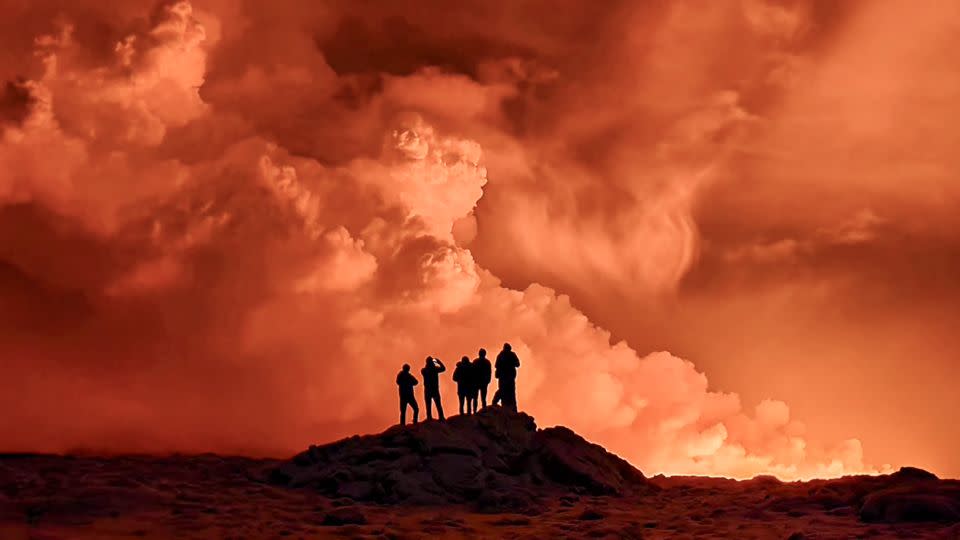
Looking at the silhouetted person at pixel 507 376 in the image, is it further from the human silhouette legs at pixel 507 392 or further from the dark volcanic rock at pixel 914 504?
the dark volcanic rock at pixel 914 504

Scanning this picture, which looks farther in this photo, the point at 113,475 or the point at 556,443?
the point at 556,443

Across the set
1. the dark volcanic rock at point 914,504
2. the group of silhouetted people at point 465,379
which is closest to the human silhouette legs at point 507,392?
the group of silhouetted people at point 465,379

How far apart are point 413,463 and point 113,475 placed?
7.47 m

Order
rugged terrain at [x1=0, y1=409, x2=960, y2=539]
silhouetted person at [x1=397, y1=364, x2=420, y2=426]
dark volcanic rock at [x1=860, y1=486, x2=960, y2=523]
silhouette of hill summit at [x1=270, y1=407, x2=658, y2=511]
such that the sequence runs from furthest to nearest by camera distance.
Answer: silhouetted person at [x1=397, y1=364, x2=420, y2=426] → silhouette of hill summit at [x1=270, y1=407, x2=658, y2=511] → dark volcanic rock at [x1=860, y1=486, x2=960, y2=523] → rugged terrain at [x1=0, y1=409, x2=960, y2=539]

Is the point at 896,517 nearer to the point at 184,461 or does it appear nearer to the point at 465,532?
the point at 465,532

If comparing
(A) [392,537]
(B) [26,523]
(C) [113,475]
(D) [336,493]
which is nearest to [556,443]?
(D) [336,493]

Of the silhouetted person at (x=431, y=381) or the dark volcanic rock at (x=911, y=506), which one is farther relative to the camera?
the silhouetted person at (x=431, y=381)

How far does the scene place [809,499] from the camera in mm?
19672

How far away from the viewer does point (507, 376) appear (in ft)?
90.6

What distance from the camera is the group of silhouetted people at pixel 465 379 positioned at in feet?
87.9

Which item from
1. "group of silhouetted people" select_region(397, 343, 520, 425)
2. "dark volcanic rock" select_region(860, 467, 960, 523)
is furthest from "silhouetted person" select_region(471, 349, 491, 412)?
"dark volcanic rock" select_region(860, 467, 960, 523)

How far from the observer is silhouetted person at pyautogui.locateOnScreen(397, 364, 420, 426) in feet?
87.5

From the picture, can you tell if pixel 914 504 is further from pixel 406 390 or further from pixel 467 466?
pixel 406 390

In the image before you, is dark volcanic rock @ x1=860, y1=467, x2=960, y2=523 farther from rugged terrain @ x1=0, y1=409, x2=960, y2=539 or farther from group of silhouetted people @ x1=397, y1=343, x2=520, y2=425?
group of silhouetted people @ x1=397, y1=343, x2=520, y2=425
